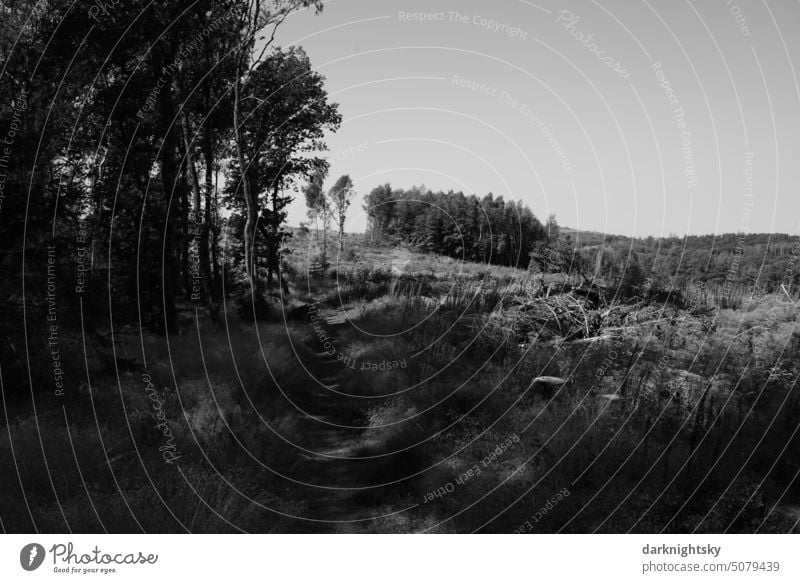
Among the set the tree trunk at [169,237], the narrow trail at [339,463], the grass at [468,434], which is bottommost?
the narrow trail at [339,463]

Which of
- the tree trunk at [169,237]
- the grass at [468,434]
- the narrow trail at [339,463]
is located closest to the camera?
the grass at [468,434]

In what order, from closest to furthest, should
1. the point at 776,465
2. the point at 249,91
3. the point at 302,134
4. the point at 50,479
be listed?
the point at 50,479 < the point at 776,465 < the point at 249,91 < the point at 302,134

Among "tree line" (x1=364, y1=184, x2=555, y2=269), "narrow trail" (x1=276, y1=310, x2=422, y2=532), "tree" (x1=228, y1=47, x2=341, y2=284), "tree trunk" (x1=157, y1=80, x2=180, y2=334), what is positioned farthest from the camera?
"tree line" (x1=364, y1=184, x2=555, y2=269)

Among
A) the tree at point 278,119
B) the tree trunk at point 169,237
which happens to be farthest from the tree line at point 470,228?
the tree trunk at point 169,237

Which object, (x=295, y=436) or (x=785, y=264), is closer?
(x=295, y=436)

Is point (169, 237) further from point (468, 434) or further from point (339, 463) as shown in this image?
point (468, 434)

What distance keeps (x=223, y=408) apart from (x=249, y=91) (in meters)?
17.1

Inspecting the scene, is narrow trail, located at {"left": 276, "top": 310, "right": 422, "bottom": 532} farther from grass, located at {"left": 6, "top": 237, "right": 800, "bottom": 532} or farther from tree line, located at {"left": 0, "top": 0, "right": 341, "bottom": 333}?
tree line, located at {"left": 0, "top": 0, "right": 341, "bottom": 333}

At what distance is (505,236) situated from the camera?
41.4 meters

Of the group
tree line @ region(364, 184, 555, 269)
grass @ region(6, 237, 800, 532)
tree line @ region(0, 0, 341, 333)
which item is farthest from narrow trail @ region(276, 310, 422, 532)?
tree line @ region(364, 184, 555, 269)

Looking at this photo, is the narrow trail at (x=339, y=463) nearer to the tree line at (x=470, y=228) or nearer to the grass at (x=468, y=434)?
the grass at (x=468, y=434)

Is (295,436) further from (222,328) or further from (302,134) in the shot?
(302,134)

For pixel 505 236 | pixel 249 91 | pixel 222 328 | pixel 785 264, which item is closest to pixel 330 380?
pixel 222 328

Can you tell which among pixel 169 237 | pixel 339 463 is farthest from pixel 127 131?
pixel 339 463
